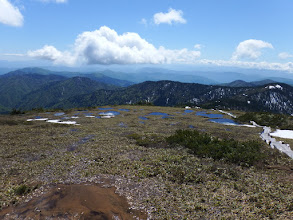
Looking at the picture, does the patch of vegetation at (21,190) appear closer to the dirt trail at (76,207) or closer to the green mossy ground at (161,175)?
the green mossy ground at (161,175)

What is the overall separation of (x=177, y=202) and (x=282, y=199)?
33.7 ft

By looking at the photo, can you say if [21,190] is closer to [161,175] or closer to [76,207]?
[76,207]

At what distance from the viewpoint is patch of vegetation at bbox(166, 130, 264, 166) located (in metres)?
26.2

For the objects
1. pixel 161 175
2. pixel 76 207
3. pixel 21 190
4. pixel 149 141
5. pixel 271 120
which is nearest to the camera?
pixel 76 207

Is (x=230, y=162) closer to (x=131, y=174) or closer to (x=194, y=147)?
(x=194, y=147)

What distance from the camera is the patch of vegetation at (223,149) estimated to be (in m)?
26.2

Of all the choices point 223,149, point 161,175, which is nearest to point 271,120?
point 223,149

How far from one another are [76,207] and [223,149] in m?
23.9

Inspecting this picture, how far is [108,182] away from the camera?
66.4 feet

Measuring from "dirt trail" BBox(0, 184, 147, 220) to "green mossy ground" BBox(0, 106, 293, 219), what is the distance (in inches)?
55.5

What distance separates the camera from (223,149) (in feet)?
94.8

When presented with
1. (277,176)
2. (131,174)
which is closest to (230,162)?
(277,176)

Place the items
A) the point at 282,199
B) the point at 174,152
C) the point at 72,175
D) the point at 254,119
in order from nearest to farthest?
the point at 282,199 < the point at 72,175 < the point at 174,152 < the point at 254,119

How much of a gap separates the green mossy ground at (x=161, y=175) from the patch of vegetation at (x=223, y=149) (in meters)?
1.15
